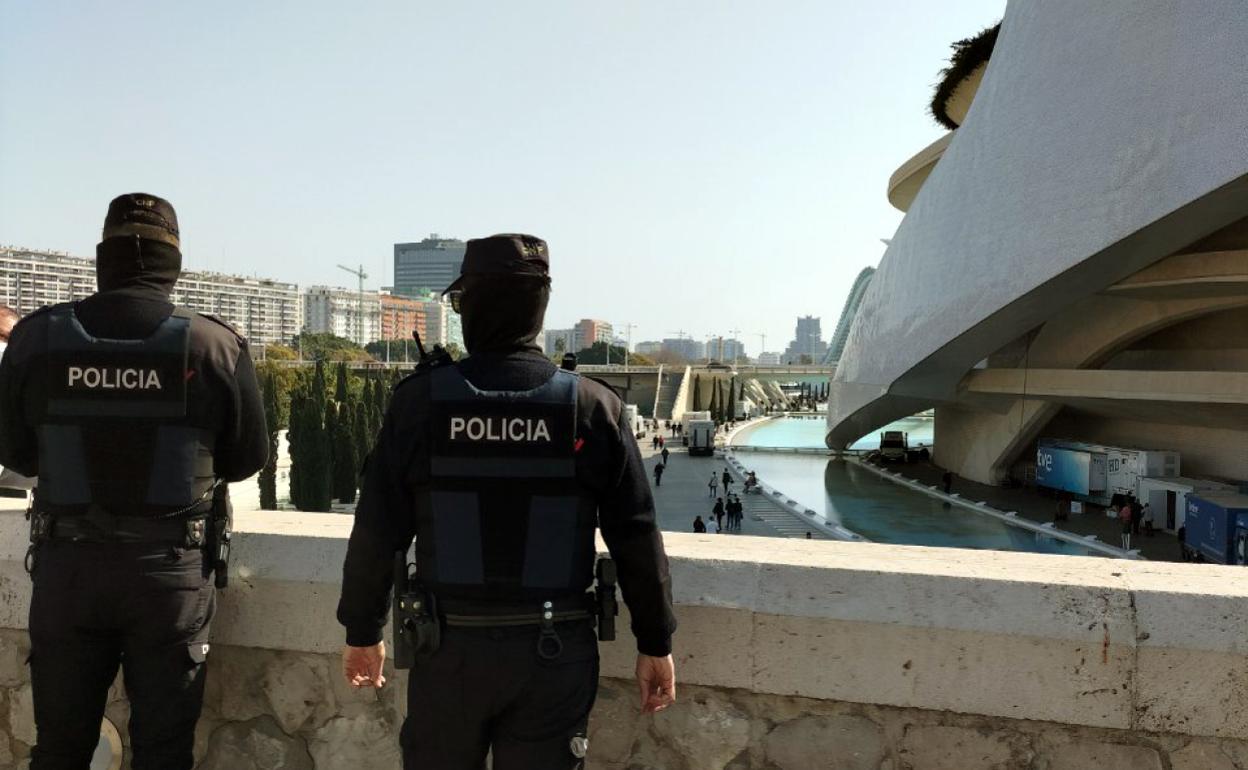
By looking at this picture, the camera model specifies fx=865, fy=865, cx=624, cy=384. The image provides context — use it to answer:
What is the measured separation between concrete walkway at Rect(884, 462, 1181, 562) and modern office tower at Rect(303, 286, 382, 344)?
451ft

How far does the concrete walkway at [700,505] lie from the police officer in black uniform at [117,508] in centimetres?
1445

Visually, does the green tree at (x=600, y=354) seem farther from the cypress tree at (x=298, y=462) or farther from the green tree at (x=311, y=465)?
the green tree at (x=311, y=465)

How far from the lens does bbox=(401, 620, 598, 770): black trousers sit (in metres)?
1.71

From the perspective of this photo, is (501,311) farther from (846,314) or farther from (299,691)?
(846,314)

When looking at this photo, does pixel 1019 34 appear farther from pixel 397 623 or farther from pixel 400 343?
pixel 400 343

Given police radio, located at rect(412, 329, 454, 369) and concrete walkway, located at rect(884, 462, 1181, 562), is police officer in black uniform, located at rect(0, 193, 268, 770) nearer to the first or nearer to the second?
police radio, located at rect(412, 329, 454, 369)

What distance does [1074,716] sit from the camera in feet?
6.48

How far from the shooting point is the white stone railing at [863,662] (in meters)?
1.93

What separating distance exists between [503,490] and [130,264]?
1.21 meters

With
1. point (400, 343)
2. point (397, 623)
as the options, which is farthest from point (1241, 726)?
point (400, 343)

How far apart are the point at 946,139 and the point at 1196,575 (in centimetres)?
2842

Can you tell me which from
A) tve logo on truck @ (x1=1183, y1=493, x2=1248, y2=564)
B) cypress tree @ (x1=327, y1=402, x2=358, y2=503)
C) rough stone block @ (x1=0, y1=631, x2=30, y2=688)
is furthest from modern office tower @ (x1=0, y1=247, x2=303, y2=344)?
rough stone block @ (x1=0, y1=631, x2=30, y2=688)

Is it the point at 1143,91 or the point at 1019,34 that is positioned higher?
the point at 1019,34

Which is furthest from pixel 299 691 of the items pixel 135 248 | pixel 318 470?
pixel 318 470
